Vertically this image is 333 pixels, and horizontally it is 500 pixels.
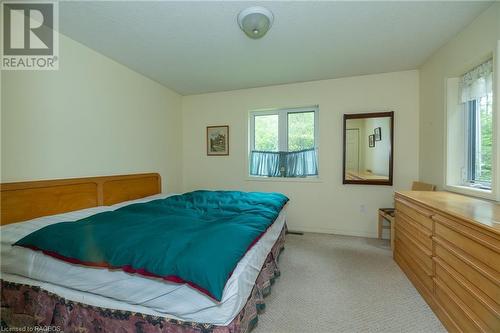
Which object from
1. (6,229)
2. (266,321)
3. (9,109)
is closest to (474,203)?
(266,321)

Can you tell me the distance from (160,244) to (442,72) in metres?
3.25

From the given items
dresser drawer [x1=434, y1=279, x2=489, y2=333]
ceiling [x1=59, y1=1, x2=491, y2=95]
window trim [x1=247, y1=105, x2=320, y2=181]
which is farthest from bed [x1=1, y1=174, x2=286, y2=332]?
window trim [x1=247, y1=105, x2=320, y2=181]

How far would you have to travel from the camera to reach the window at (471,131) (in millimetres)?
1906

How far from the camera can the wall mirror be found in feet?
10.2

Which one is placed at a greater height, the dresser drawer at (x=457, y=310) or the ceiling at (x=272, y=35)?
the ceiling at (x=272, y=35)

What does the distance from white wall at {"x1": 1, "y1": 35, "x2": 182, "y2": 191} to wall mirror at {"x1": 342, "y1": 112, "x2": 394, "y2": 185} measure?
9.75 feet

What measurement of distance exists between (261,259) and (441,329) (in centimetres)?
128

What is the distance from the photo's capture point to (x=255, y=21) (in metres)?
1.85

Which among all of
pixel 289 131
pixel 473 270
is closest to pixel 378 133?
pixel 289 131

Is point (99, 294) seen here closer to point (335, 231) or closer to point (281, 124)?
point (335, 231)

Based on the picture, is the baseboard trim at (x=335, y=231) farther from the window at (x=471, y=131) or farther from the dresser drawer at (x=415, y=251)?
the window at (x=471, y=131)

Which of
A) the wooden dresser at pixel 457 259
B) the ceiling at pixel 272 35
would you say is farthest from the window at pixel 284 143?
the wooden dresser at pixel 457 259

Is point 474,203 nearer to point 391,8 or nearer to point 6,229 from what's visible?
point 391,8

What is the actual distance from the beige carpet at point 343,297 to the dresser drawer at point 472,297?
1.12 ft
